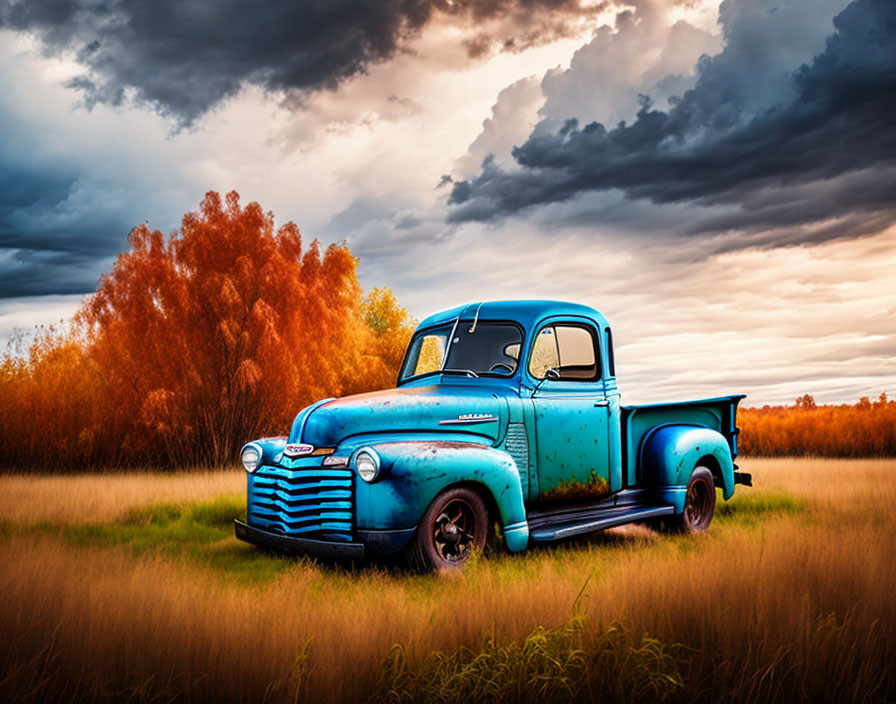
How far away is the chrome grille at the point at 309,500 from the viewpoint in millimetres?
5520

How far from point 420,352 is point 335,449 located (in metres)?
2.09

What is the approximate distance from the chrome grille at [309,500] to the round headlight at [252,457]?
35 cm

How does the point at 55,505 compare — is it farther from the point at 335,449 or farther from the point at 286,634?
the point at 286,634

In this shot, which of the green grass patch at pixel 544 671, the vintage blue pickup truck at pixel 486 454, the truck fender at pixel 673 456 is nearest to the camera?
the green grass patch at pixel 544 671

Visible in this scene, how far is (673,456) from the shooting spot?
7.65 meters

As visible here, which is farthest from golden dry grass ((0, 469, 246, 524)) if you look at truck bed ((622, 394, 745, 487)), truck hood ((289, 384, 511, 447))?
truck bed ((622, 394, 745, 487))

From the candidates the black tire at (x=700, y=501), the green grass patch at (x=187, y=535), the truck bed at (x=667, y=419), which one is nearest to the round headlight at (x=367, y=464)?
the green grass patch at (x=187, y=535)

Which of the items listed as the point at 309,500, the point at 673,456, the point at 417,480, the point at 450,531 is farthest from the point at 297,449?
the point at 673,456

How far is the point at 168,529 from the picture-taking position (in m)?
8.37

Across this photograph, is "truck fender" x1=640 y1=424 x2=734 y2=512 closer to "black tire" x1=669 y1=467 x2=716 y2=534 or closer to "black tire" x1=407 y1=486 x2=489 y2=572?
"black tire" x1=669 y1=467 x2=716 y2=534

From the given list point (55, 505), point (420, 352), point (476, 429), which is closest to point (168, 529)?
point (55, 505)

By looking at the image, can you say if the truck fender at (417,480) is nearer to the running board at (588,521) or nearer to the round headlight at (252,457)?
the running board at (588,521)

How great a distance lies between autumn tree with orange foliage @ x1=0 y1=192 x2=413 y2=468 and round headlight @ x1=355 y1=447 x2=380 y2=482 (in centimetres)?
1277

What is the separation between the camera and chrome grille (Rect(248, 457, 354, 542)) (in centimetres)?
552
